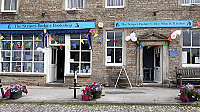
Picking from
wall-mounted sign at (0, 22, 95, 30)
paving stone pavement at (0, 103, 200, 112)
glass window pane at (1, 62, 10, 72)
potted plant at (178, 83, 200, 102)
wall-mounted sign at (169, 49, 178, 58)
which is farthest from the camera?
glass window pane at (1, 62, 10, 72)

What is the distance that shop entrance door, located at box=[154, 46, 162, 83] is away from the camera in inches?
502

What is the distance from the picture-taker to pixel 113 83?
12.5 meters

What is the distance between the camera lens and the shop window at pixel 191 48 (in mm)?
12469

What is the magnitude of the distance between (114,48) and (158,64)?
2.86 metres

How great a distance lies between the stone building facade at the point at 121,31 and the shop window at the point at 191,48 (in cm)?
6

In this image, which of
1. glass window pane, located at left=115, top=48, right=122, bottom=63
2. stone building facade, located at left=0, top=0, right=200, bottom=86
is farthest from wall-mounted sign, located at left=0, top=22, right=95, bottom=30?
glass window pane, located at left=115, top=48, right=122, bottom=63

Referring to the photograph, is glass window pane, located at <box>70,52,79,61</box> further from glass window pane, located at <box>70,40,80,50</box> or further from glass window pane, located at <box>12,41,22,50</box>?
glass window pane, located at <box>12,41,22,50</box>

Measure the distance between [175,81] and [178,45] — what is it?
2.05 metres

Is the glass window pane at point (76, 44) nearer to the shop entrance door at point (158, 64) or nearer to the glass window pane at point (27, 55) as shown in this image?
the glass window pane at point (27, 55)

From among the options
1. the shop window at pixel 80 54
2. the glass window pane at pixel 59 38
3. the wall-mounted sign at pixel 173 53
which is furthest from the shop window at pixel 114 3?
the wall-mounted sign at pixel 173 53

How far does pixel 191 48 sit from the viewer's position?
12.5 m

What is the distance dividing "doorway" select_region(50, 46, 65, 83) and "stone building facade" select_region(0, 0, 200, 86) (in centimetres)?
57

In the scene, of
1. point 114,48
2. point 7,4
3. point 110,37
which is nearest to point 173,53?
point 114,48

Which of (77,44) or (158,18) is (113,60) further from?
(158,18)
